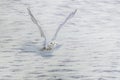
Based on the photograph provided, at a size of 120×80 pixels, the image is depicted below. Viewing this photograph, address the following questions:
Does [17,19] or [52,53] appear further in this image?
[17,19]

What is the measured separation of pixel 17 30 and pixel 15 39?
0.10 m

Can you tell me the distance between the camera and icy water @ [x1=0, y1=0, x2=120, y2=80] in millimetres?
2172

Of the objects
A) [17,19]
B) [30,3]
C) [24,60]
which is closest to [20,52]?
[24,60]

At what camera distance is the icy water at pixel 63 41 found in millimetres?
2172

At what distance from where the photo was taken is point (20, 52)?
91.7 inches

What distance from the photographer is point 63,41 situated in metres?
2.41

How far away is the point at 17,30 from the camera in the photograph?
2.53 metres

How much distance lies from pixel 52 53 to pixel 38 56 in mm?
75

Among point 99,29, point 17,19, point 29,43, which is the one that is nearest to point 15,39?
point 29,43

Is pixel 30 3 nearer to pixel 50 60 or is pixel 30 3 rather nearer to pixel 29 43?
pixel 29 43

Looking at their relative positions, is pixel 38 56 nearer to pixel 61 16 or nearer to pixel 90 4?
pixel 61 16

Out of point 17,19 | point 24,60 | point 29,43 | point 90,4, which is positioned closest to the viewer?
point 24,60

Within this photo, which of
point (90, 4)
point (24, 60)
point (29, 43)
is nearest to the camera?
point (24, 60)

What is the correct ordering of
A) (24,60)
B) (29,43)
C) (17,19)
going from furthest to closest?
(17,19), (29,43), (24,60)
